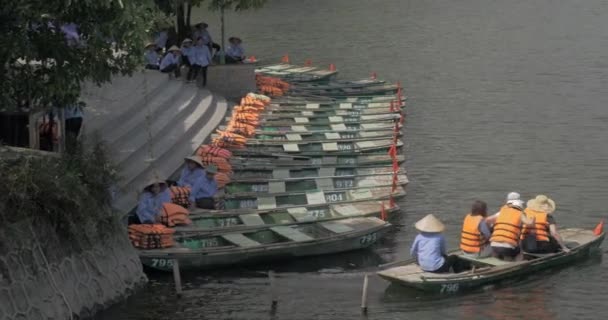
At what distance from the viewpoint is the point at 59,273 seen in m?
17.0

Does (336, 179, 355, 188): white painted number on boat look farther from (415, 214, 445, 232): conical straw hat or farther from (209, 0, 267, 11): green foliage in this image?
(209, 0, 267, 11): green foliage

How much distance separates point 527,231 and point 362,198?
4.33 m

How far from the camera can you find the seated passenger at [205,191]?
22.6m

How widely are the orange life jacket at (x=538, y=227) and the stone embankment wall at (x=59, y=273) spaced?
21.7 feet

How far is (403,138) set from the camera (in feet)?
107

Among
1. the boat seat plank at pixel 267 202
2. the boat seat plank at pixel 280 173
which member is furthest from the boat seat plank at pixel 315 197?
the boat seat plank at pixel 280 173

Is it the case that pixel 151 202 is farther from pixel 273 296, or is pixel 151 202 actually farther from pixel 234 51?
pixel 234 51

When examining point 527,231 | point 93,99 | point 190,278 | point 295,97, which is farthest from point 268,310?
point 295,97

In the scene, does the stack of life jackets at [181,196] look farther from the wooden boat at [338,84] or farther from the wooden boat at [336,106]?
the wooden boat at [338,84]

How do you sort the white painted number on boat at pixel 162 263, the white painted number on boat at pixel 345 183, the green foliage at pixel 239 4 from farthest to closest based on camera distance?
the green foliage at pixel 239 4 → the white painted number on boat at pixel 345 183 → the white painted number on boat at pixel 162 263

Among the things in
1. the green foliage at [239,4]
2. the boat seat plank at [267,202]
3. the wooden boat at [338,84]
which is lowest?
the boat seat plank at [267,202]

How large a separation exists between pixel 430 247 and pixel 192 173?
5788mm

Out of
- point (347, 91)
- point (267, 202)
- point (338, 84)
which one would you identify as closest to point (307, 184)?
point (267, 202)

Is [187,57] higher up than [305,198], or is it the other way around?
[187,57]
